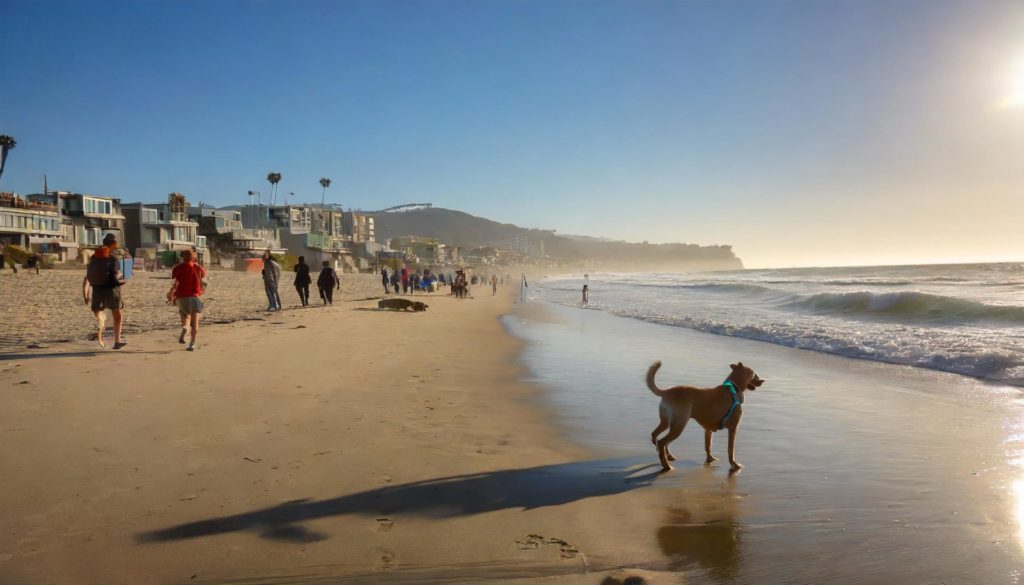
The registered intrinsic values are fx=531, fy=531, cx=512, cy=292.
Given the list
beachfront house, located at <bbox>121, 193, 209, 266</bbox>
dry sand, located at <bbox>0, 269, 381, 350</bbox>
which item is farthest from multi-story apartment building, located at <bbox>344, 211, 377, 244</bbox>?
dry sand, located at <bbox>0, 269, 381, 350</bbox>

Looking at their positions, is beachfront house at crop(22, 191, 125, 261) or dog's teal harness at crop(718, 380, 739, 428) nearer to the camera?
dog's teal harness at crop(718, 380, 739, 428)

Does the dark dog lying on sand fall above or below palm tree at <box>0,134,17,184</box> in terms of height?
below

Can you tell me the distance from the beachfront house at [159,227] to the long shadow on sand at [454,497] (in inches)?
2543

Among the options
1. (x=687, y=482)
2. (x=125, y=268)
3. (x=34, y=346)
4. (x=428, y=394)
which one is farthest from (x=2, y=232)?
(x=687, y=482)

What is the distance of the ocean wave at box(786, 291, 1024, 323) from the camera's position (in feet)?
55.7

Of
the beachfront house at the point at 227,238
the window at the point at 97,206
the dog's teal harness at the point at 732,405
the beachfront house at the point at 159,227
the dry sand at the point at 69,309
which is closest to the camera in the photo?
the dog's teal harness at the point at 732,405

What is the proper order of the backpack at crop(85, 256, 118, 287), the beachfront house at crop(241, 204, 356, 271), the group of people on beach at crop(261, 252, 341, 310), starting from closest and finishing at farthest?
the backpack at crop(85, 256, 118, 287), the group of people on beach at crop(261, 252, 341, 310), the beachfront house at crop(241, 204, 356, 271)

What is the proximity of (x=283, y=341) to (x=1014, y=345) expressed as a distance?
1460 cm

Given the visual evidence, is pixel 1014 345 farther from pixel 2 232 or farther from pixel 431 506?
pixel 2 232

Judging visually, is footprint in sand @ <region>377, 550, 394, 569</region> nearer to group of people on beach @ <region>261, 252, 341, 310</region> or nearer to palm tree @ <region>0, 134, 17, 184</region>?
group of people on beach @ <region>261, 252, 341, 310</region>

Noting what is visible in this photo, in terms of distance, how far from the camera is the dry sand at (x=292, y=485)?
268cm

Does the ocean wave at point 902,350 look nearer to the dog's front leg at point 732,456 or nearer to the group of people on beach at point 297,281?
the dog's front leg at point 732,456

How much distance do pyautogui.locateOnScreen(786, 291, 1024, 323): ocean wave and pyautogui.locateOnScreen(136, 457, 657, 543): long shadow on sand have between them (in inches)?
714

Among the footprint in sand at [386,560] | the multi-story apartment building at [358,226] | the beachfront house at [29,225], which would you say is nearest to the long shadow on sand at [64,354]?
the footprint in sand at [386,560]
